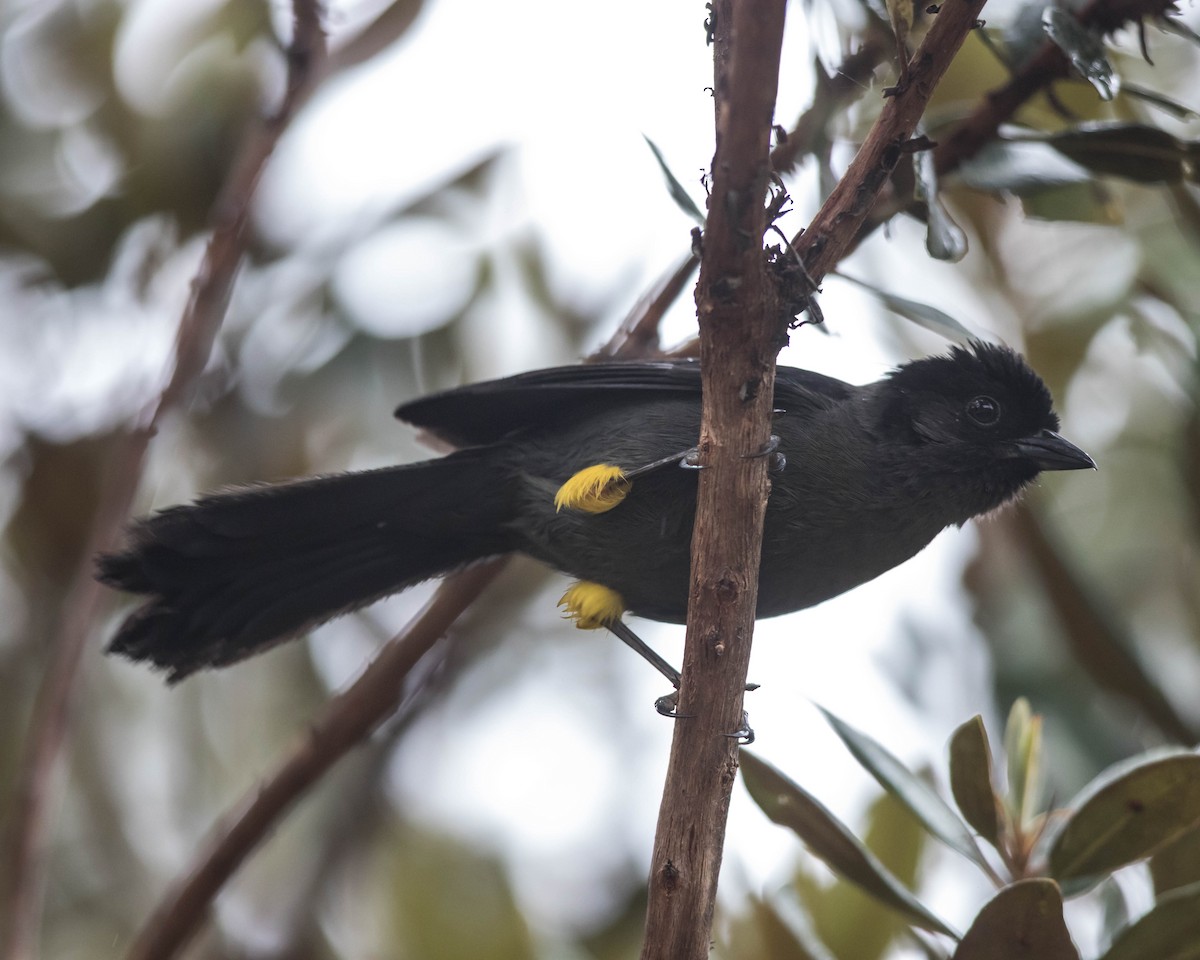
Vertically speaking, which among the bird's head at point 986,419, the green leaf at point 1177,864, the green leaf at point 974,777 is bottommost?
the green leaf at point 1177,864

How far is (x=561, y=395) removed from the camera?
3.57 metres

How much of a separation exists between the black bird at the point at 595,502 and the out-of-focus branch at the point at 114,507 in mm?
183

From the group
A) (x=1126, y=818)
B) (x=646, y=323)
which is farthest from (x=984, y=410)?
(x=1126, y=818)

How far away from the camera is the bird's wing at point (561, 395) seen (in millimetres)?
3443

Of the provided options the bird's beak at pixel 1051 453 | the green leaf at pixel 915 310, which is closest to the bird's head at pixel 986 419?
the bird's beak at pixel 1051 453

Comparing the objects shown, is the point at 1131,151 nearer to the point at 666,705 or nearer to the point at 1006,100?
the point at 1006,100

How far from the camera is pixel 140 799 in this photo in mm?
4801

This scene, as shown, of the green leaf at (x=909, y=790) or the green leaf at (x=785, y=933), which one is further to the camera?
the green leaf at (x=785, y=933)

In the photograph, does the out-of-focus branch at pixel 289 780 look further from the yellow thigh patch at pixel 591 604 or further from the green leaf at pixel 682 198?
the green leaf at pixel 682 198

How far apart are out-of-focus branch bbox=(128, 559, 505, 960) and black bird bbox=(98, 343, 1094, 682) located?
0.37 m

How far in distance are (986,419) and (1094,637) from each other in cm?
78

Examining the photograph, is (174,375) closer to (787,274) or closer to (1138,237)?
(787,274)

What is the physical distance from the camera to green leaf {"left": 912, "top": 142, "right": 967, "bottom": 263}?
2.76 meters

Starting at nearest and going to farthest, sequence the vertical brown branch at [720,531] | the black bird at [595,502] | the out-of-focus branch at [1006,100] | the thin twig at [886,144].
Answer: the vertical brown branch at [720,531] < the thin twig at [886,144] < the out-of-focus branch at [1006,100] < the black bird at [595,502]
